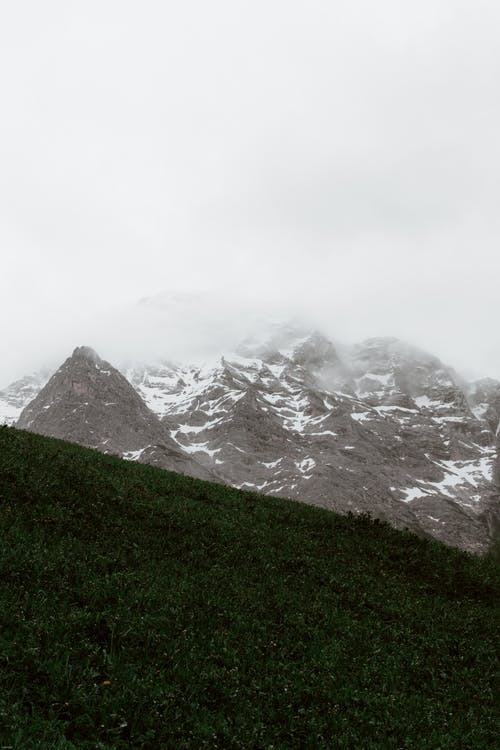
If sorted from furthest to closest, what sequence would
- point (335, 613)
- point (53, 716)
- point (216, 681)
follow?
point (335, 613)
point (216, 681)
point (53, 716)

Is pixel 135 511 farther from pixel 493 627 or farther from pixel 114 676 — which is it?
pixel 493 627

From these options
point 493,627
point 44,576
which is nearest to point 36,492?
point 44,576

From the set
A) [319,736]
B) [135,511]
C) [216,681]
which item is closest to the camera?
[319,736]

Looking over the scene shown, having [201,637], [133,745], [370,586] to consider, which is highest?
[370,586]

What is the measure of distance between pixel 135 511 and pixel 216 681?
828 centimetres

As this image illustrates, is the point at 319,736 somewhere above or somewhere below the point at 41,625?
below

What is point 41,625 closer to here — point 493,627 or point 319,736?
point 319,736

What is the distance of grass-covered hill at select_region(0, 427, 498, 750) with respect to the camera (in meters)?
8.03

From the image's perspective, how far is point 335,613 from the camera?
13.1 m

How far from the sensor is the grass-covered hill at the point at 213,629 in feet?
26.3

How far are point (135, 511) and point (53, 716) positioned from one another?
9563 millimetres

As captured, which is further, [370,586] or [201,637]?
[370,586]

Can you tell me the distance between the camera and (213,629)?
10938 mm

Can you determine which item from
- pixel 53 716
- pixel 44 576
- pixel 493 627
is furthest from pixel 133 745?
pixel 493 627
